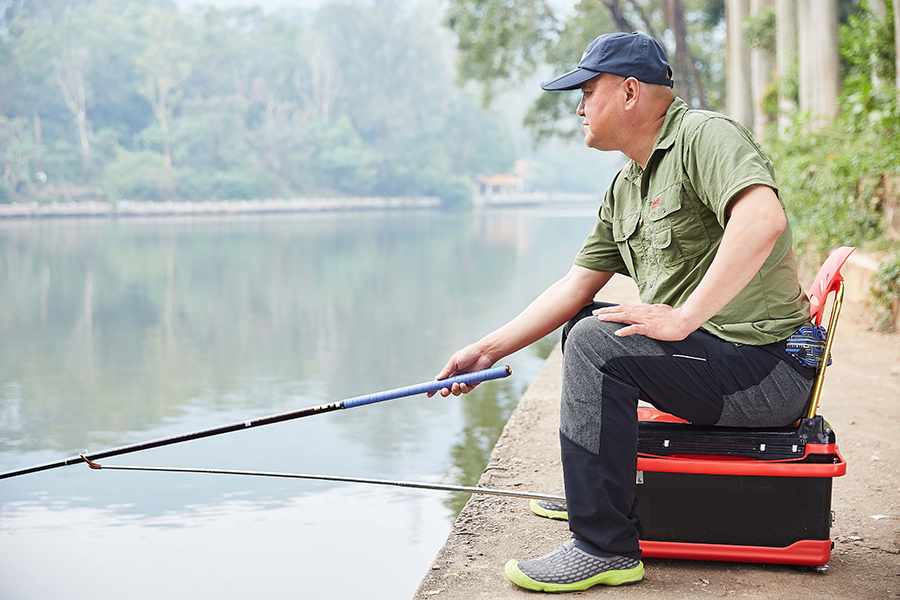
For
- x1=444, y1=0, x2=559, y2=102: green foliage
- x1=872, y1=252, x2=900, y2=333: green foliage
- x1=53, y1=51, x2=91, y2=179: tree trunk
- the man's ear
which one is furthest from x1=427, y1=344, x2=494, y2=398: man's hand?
x1=53, y1=51, x2=91, y2=179: tree trunk

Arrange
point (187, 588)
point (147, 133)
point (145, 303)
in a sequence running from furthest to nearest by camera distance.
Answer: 1. point (147, 133)
2. point (145, 303)
3. point (187, 588)

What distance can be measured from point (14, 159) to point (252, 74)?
56.6 ft

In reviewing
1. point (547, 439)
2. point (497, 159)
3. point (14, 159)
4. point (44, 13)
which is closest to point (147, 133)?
point (14, 159)

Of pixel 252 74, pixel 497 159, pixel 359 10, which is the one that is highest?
pixel 359 10

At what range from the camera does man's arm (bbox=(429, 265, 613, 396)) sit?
2561 mm

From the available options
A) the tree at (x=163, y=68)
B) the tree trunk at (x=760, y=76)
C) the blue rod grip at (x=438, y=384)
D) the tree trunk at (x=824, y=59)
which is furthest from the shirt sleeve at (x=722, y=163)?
the tree at (x=163, y=68)

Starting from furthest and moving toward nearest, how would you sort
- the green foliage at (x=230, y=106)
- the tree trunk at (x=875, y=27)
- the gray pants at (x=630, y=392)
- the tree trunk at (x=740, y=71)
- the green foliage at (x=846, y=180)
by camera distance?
the green foliage at (x=230, y=106), the tree trunk at (x=740, y=71), the tree trunk at (x=875, y=27), the green foliage at (x=846, y=180), the gray pants at (x=630, y=392)

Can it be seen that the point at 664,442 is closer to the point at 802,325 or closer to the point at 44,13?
the point at 802,325

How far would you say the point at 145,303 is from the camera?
1159 cm

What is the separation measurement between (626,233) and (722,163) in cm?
38

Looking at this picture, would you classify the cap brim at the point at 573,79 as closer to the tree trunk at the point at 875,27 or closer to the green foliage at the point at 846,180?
the green foliage at the point at 846,180

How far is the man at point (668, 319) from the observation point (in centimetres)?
208

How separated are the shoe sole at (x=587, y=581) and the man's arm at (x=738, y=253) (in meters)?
0.57

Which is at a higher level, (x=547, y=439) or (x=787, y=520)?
(x=787, y=520)
